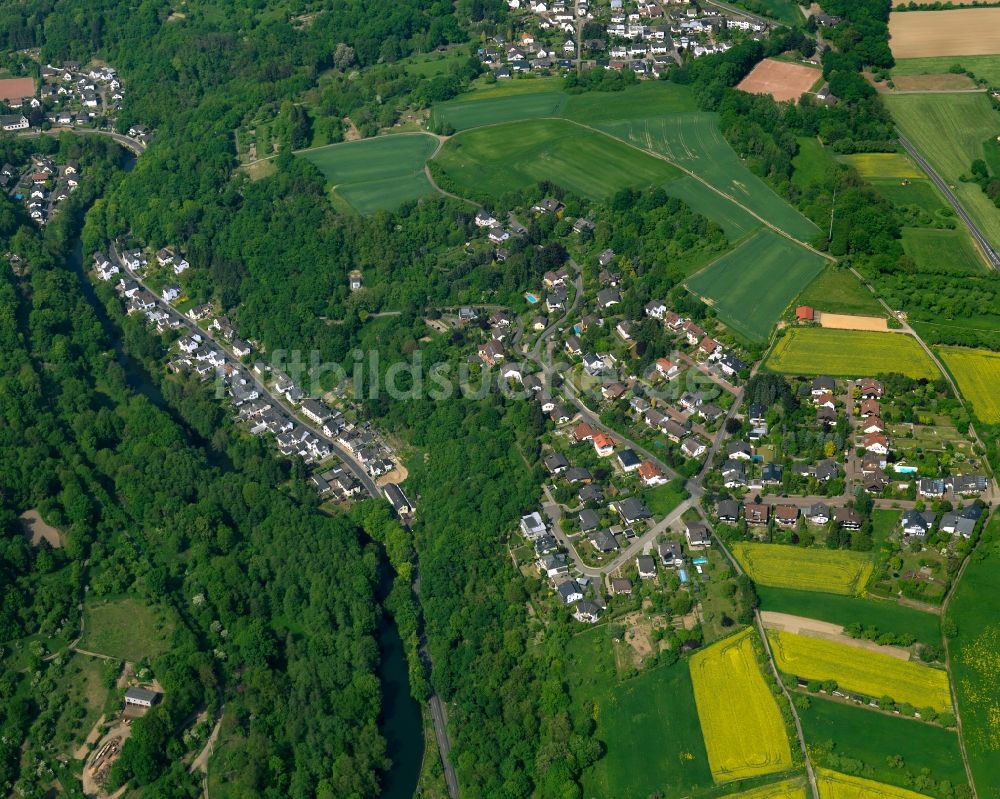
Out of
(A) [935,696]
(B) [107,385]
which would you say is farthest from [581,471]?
(B) [107,385]

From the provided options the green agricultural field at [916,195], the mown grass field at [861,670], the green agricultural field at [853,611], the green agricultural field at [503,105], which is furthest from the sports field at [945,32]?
the mown grass field at [861,670]

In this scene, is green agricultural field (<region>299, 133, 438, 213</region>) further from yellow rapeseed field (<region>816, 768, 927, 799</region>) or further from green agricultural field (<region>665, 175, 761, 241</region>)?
yellow rapeseed field (<region>816, 768, 927, 799</region>)

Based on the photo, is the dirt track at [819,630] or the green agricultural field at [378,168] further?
the green agricultural field at [378,168]

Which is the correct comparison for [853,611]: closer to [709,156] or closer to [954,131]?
[709,156]

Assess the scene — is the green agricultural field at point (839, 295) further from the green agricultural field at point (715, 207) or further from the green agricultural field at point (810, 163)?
the green agricultural field at point (810, 163)

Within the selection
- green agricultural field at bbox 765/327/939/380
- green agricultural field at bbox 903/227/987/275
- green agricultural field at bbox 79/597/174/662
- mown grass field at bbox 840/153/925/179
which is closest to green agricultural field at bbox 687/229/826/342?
green agricultural field at bbox 765/327/939/380

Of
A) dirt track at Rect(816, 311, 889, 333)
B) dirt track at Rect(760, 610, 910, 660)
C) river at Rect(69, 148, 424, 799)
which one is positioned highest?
dirt track at Rect(816, 311, 889, 333)

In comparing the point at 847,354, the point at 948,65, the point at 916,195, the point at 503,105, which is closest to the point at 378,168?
the point at 503,105
